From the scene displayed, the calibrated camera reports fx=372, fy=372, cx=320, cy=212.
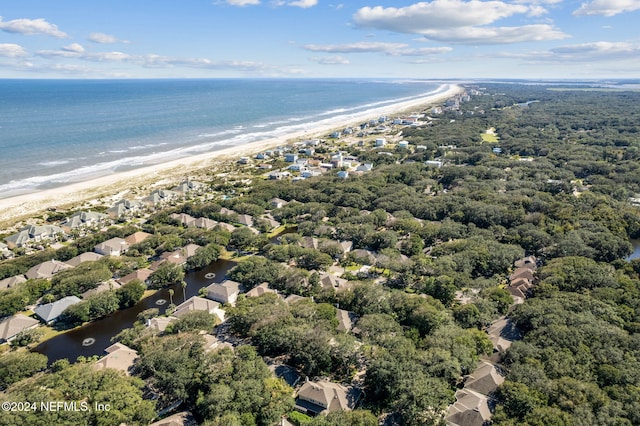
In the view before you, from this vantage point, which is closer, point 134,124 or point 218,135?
point 218,135

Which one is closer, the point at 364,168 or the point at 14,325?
the point at 14,325

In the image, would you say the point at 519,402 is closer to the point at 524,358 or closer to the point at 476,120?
the point at 524,358

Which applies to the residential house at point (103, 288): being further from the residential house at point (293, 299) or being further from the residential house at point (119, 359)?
the residential house at point (293, 299)

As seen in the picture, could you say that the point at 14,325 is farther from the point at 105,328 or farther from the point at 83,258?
the point at 83,258

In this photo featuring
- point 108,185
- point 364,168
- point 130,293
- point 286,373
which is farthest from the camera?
point 364,168

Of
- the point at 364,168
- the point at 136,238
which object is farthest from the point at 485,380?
the point at 364,168

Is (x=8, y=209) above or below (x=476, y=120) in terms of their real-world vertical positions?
below

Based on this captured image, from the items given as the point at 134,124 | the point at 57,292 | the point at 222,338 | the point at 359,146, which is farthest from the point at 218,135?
the point at 222,338

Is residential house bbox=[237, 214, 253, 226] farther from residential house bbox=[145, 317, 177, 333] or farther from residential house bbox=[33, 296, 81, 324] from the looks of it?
residential house bbox=[33, 296, 81, 324]
